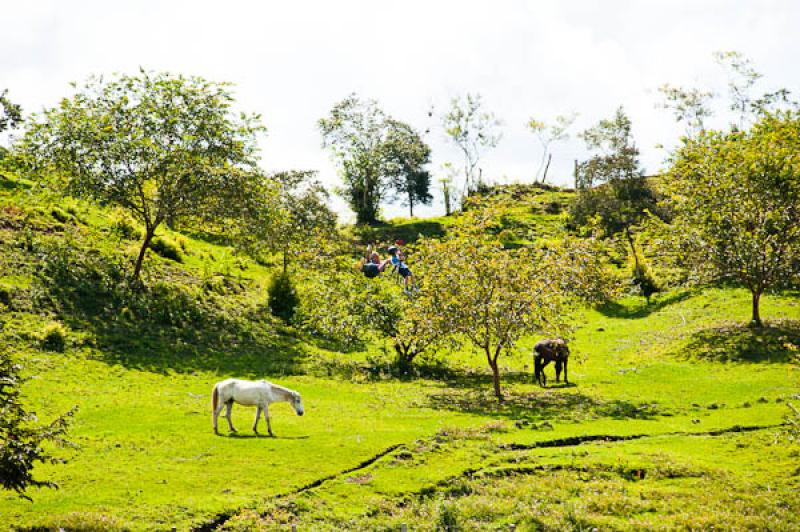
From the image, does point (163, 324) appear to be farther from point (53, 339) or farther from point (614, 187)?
point (614, 187)

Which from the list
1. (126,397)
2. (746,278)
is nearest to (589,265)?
(746,278)

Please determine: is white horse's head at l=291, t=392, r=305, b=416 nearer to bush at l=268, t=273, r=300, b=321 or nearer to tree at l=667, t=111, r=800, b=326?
bush at l=268, t=273, r=300, b=321

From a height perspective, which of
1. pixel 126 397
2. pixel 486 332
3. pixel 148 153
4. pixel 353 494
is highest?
pixel 148 153

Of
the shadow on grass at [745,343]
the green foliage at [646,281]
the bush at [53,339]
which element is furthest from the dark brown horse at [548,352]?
the green foliage at [646,281]

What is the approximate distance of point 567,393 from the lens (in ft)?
108

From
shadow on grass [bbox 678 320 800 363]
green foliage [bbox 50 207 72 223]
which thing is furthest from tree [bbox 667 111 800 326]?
green foliage [bbox 50 207 72 223]

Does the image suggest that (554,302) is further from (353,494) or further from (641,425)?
(353,494)

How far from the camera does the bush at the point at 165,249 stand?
48.3m

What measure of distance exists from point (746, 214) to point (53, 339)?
4022cm

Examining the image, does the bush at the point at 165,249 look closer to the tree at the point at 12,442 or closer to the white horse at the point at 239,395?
the white horse at the point at 239,395

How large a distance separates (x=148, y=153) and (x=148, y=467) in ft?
85.7

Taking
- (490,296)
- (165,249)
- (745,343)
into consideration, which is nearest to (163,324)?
(165,249)

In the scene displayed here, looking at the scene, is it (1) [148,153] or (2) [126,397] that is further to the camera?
(1) [148,153]

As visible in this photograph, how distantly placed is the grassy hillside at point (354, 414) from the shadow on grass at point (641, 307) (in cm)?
164
